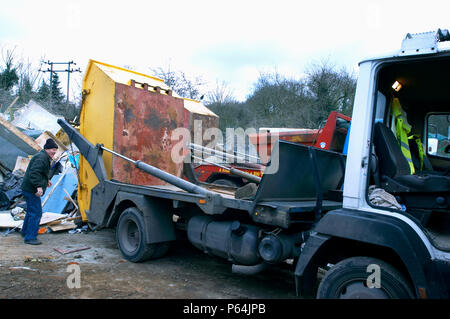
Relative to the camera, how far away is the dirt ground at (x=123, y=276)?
156 inches

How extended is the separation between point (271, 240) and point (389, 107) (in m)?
1.69

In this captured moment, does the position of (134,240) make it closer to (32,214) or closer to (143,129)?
(143,129)

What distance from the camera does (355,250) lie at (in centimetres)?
284

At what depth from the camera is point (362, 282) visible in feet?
8.48

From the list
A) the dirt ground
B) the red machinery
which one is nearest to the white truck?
the dirt ground

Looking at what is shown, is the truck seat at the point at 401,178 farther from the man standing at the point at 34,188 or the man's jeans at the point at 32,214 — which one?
the man's jeans at the point at 32,214

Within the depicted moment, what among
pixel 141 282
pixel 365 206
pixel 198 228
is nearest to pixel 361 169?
pixel 365 206

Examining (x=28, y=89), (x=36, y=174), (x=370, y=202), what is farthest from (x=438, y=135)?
(x=28, y=89)

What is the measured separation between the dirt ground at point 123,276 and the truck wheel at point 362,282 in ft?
4.81

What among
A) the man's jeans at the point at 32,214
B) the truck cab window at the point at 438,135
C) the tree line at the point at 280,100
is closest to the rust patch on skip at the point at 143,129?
the man's jeans at the point at 32,214

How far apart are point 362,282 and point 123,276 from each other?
304 centimetres

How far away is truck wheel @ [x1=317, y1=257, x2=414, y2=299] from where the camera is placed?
244 centimetres
